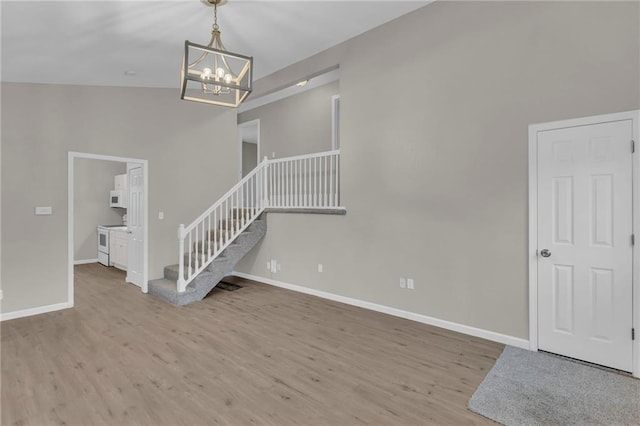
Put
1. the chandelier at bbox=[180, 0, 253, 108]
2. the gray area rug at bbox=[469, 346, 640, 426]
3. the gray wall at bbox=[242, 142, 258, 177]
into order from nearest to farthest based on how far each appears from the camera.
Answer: the gray area rug at bbox=[469, 346, 640, 426] → the chandelier at bbox=[180, 0, 253, 108] → the gray wall at bbox=[242, 142, 258, 177]

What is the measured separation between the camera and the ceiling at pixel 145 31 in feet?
10.6

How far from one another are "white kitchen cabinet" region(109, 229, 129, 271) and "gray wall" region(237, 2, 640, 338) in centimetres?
477

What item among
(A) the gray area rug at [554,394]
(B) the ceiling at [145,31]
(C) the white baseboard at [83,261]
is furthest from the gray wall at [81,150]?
(A) the gray area rug at [554,394]

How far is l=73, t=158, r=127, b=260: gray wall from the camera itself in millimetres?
8258

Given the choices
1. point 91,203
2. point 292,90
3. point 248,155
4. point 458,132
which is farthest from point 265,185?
point 91,203

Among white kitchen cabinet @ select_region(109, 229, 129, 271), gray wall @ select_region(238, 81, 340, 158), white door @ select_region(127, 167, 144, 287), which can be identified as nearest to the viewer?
white door @ select_region(127, 167, 144, 287)

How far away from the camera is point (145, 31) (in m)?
3.69

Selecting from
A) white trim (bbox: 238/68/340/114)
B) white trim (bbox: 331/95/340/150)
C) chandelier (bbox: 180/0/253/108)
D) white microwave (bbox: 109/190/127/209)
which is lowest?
white microwave (bbox: 109/190/127/209)

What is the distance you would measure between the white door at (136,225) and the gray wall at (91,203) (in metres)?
3.27

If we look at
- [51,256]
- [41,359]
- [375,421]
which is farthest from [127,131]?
[375,421]

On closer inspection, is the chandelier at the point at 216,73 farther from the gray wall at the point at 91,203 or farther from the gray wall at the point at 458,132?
the gray wall at the point at 91,203

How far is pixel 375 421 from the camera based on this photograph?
84.9 inches

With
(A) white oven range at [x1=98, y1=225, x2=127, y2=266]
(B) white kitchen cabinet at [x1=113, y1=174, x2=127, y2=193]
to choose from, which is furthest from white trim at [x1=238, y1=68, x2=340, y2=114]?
(A) white oven range at [x1=98, y1=225, x2=127, y2=266]

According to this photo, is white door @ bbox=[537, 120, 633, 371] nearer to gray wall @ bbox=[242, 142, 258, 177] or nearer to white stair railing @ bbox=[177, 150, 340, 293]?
white stair railing @ bbox=[177, 150, 340, 293]
